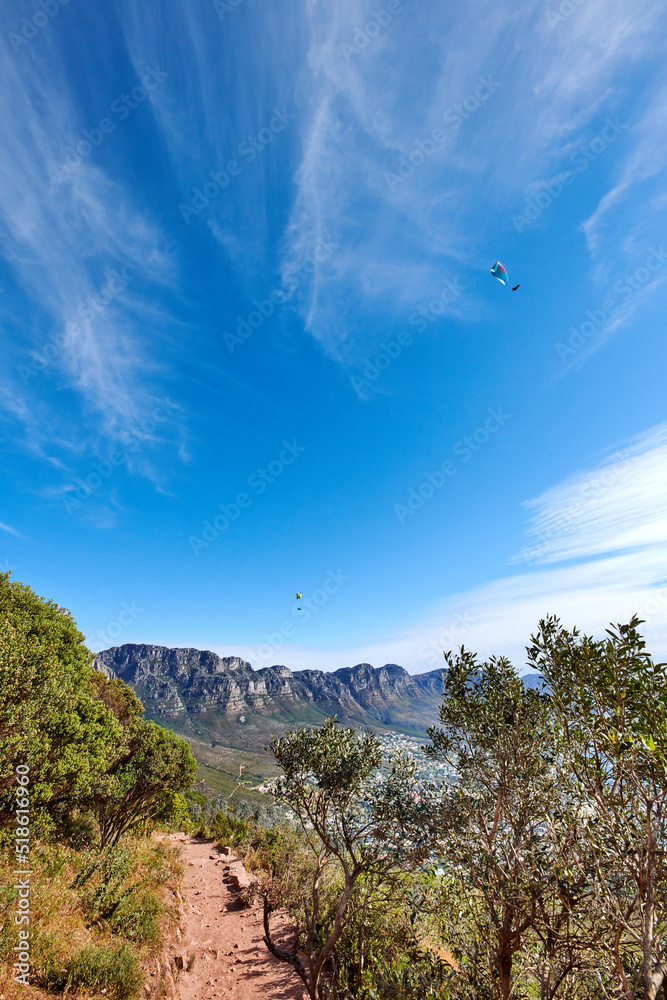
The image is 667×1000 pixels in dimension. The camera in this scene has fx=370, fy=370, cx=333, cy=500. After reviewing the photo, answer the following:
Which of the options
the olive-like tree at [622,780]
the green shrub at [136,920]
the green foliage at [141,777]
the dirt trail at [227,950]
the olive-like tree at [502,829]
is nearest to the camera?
the olive-like tree at [622,780]

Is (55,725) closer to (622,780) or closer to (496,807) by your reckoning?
(496,807)

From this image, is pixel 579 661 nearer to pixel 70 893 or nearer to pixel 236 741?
pixel 70 893

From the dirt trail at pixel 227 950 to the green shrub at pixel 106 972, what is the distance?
393 centimetres

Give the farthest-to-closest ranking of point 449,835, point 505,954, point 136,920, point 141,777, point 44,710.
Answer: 1. point 141,777
2. point 136,920
3. point 44,710
4. point 449,835
5. point 505,954

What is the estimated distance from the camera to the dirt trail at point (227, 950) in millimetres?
11969

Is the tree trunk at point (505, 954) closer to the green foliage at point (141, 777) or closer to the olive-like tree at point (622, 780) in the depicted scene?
the olive-like tree at point (622, 780)

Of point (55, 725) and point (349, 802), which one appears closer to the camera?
point (349, 802)

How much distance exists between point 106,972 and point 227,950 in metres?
8.35

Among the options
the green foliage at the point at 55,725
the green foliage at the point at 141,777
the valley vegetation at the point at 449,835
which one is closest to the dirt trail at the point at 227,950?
the valley vegetation at the point at 449,835

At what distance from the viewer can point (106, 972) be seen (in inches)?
348

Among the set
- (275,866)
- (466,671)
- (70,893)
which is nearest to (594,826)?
(466,671)

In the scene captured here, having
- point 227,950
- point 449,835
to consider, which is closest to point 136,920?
point 227,950

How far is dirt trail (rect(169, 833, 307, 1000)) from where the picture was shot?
11969 millimetres

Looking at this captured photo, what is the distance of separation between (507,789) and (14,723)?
1261cm
